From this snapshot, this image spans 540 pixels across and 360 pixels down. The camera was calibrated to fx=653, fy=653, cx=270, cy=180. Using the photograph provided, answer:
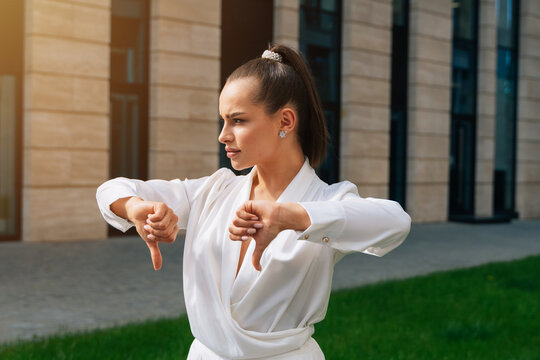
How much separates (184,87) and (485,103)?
9862 mm

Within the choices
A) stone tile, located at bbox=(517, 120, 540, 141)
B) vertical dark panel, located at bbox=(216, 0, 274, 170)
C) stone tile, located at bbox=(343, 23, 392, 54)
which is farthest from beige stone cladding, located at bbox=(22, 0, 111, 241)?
stone tile, located at bbox=(517, 120, 540, 141)

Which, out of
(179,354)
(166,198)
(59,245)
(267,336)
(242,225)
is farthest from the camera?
(59,245)

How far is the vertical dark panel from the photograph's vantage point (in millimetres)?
13680

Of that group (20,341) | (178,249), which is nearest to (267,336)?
(20,341)

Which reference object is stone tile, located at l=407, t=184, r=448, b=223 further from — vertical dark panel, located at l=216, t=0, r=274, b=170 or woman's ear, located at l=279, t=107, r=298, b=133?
woman's ear, located at l=279, t=107, r=298, b=133

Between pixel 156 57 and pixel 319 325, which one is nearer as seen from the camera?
pixel 319 325

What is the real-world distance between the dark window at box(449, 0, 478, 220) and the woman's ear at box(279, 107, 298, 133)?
17.0m

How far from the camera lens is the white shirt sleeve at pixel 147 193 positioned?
207 centimetres

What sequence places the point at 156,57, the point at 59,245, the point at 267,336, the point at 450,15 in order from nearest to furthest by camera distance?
the point at 267,336
the point at 59,245
the point at 156,57
the point at 450,15

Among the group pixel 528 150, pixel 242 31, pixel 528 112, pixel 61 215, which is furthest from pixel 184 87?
pixel 528 150

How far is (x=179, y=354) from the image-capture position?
4867 millimetres

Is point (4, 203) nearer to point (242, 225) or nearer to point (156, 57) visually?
point (156, 57)

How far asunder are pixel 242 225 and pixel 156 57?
11249 millimetres

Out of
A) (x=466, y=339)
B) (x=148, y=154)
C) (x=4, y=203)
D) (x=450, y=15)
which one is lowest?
(x=466, y=339)
